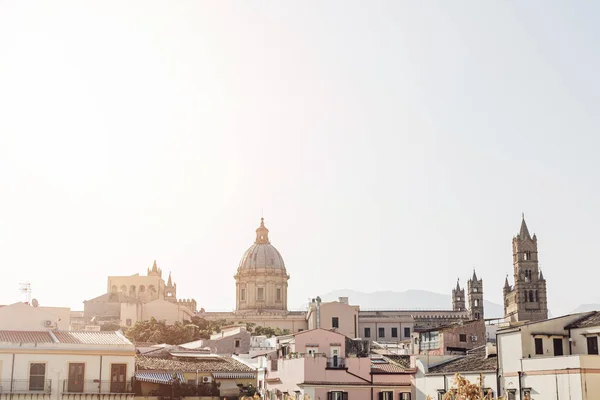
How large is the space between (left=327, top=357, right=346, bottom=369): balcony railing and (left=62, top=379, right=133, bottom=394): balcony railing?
10.6 m

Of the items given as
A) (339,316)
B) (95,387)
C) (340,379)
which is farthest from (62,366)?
(339,316)

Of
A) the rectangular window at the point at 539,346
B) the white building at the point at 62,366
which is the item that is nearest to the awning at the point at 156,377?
the white building at the point at 62,366

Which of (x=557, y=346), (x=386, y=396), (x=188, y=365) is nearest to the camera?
(x=557, y=346)

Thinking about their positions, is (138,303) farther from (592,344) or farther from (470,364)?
(592,344)

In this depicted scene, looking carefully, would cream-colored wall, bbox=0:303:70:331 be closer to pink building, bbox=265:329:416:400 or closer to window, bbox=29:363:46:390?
window, bbox=29:363:46:390

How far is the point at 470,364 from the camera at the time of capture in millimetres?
41000

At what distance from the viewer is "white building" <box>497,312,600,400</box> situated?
107 ft

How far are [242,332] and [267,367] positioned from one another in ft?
104

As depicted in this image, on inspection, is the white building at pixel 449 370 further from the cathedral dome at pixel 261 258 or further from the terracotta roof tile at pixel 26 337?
the cathedral dome at pixel 261 258

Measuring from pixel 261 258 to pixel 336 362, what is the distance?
98.5 meters

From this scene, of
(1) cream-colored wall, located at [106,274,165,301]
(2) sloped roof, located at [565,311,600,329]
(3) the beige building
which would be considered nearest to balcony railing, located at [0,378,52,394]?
(2) sloped roof, located at [565,311,600,329]

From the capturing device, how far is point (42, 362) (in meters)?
40.4

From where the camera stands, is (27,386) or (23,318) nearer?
(27,386)

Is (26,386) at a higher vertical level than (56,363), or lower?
lower
